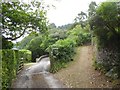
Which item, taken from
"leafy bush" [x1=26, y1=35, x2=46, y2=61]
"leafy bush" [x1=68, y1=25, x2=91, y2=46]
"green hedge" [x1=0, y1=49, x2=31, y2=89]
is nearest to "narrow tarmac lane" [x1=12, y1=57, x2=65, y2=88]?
"green hedge" [x1=0, y1=49, x2=31, y2=89]

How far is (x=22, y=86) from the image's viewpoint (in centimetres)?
948

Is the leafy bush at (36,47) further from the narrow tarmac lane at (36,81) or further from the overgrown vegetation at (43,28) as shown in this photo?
the overgrown vegetation at (43,28)

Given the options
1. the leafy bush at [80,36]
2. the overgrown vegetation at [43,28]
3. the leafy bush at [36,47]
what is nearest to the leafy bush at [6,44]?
the overgrown vegetation at [43,28]

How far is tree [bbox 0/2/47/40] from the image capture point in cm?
930

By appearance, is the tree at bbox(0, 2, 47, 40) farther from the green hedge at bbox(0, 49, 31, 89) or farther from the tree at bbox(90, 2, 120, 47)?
the tree at bbox(90, 2, 120, 47)

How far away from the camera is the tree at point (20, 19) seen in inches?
366

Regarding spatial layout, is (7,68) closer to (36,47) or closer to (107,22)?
(107,22)

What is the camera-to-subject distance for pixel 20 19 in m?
9.60

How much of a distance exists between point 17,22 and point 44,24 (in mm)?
1843

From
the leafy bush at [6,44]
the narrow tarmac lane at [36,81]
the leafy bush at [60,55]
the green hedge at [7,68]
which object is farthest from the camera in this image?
the leafy bush at [60,55]

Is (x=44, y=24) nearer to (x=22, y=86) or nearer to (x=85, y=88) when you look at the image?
(x=22, y=86)

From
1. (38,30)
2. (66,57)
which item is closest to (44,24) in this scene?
(38,30)

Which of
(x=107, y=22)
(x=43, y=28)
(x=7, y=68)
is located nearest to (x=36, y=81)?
(x=7, y=68)

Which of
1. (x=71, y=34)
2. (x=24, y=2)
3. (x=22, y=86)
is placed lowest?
(x=22, y=86)
